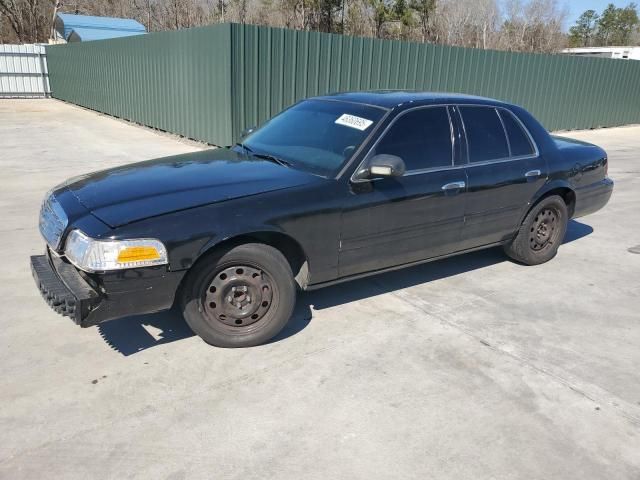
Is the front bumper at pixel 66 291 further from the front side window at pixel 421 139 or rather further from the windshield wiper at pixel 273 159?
the front side window at pixel 421 139

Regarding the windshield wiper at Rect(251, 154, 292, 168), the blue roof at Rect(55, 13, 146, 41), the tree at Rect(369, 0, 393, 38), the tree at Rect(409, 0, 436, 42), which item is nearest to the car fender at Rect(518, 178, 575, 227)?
the windshield wiper at Rect(251, 154, 292, 168)

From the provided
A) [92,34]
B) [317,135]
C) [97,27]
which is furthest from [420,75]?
[97,27]

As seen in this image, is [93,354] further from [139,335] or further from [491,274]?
[491,274]

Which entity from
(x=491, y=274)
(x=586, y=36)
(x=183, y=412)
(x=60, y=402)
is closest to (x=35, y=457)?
(x=60, y=402)

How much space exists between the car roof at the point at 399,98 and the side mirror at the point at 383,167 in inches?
23.8

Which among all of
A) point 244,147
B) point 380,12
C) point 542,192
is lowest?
point 542,192

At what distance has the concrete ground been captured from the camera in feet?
8.98

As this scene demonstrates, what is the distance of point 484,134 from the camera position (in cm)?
486

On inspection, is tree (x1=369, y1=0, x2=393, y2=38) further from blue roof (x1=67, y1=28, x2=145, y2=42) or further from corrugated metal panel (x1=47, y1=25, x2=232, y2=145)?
corrugated metal panel (x1=47, y1=25, x2=232, y2=145)

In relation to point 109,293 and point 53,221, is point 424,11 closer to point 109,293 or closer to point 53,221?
point 53,221

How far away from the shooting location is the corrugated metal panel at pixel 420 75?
1088 centimetres

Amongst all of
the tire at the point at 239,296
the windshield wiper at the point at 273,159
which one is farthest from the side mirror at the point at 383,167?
the tire at the point at 239,296

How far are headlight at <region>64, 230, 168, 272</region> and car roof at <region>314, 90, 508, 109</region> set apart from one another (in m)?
2.17

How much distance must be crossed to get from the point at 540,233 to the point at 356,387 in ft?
10.3
